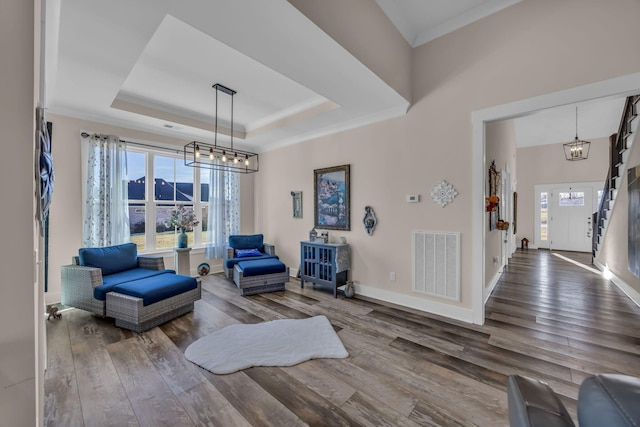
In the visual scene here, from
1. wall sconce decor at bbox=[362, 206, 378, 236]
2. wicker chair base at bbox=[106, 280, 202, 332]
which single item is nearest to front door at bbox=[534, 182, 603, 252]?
wall sconce decor at bbox=[362, 206, 378, 236]

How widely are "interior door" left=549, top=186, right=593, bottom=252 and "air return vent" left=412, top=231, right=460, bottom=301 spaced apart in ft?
24.3

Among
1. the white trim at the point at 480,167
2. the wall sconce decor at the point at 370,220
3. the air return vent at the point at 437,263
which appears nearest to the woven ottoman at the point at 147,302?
the wall sconce decor at the point at 370,220

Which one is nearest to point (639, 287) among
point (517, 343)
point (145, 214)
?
point (517, 343)

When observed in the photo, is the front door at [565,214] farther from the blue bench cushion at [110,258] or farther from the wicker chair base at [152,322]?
the blue bench cushion at [110,258]

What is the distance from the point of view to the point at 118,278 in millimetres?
3217

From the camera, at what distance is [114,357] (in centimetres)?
232

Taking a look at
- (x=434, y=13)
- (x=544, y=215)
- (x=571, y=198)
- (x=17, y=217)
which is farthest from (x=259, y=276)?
(x=571, y=198)

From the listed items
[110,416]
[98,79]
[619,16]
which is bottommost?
[110,416]

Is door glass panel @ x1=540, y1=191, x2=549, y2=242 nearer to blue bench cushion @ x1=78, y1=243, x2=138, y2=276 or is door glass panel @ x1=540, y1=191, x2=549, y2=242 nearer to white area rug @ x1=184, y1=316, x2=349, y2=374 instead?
white area rug @ x1=184, y1=316, x2=349, y2=374

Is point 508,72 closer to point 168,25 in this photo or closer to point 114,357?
point 168,25

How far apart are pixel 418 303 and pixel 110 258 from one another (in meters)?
4.13

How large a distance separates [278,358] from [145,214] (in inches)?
147

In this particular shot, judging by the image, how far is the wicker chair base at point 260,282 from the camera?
3.94 metres

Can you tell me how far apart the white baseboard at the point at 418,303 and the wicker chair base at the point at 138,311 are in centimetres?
255
